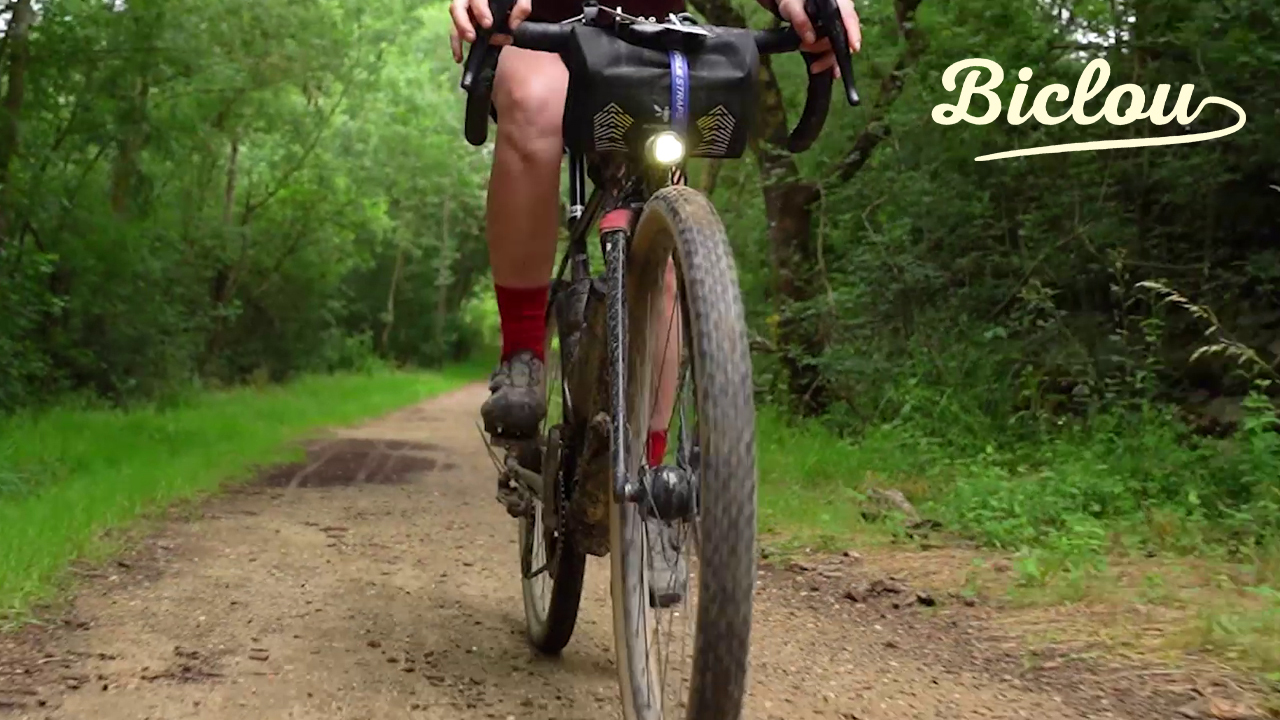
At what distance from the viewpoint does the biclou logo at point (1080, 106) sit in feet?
19.5

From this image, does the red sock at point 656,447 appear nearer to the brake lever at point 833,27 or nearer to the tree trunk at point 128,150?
the brake lever at point 833,27

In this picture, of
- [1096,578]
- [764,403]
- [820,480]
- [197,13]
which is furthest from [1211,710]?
[197,13]

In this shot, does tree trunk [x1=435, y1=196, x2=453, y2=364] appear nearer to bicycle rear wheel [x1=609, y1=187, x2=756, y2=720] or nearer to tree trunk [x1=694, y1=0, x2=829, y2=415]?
tree trunk [x1=694, y1=0, x2=829, y2=415]

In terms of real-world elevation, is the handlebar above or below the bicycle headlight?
above

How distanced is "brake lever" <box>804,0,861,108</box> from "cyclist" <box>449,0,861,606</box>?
14mm

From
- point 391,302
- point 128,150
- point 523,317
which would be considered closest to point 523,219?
point 523,317

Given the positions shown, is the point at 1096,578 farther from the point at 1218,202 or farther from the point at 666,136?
the point at 1218,202

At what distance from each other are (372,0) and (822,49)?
16.1m

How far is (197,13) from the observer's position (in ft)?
31.6

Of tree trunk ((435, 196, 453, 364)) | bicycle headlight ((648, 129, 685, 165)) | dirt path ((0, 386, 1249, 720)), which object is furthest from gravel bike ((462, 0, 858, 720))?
tree trunk ((435, 196, 453, 364))

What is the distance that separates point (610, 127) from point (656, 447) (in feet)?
2.03

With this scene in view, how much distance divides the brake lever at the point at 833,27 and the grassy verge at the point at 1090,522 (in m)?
1.71

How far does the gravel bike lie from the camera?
1.67 metres

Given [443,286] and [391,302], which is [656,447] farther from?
[443,286]
